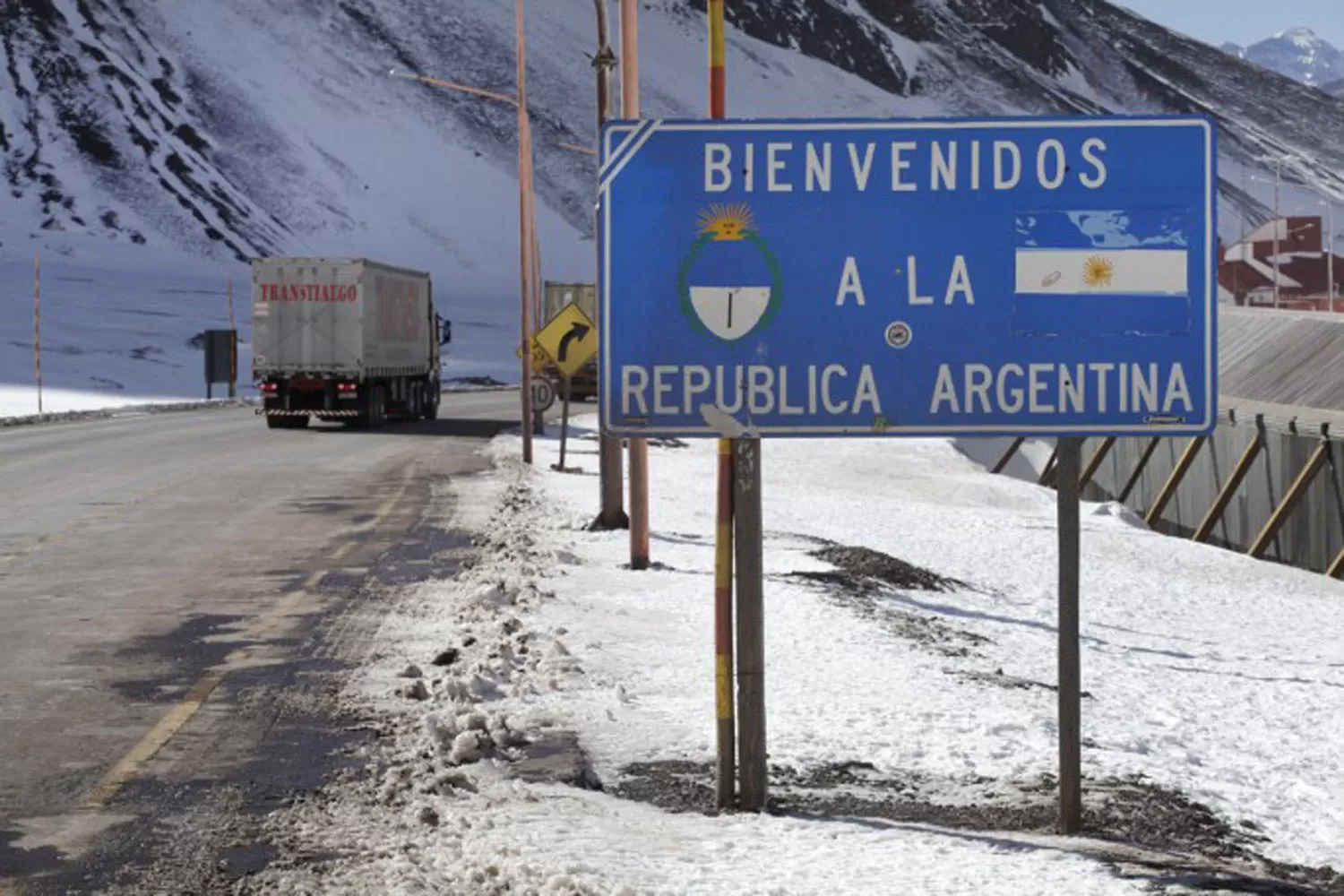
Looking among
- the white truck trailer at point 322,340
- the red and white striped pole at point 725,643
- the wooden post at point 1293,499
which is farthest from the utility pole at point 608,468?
the white truck trailer at point 322,340

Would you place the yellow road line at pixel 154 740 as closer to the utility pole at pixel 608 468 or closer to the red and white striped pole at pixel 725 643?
the red and white striped pole at pixel 725 643

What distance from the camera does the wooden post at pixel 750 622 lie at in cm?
870

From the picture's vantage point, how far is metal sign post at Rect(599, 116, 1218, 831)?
8.60 metres

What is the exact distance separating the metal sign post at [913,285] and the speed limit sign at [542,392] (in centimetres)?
2740

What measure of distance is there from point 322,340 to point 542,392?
11772 mm

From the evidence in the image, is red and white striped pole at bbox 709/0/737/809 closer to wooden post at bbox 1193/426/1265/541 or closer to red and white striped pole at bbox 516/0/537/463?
red and white striped pole at bbox 516/0/537/463

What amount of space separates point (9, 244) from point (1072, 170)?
544ft

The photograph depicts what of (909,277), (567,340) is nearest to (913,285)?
(909,277)

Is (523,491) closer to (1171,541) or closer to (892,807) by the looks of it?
(1171,541)

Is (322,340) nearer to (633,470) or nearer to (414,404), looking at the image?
(414,404)

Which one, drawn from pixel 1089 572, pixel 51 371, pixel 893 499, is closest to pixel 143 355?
pixel 51 371

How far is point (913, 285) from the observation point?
28.6 feet

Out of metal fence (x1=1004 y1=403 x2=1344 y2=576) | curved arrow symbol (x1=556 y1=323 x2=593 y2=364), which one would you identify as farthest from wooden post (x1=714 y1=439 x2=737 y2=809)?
metal fence (x1=1004 y1=403 x2=1344 y2=576)

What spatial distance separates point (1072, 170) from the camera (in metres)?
8.59
